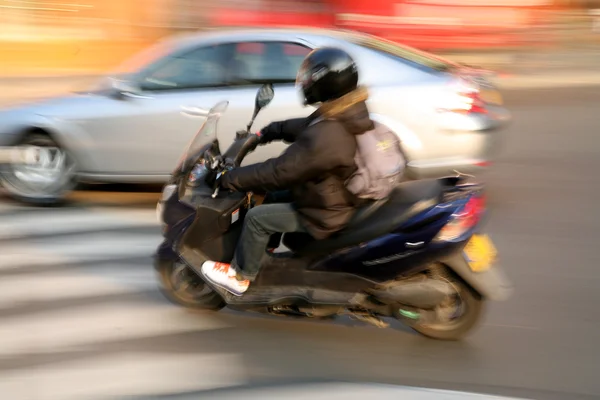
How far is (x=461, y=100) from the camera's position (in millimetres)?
6766

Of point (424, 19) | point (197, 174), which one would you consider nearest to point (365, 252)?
point (197, 174)

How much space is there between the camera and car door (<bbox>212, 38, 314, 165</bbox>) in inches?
273

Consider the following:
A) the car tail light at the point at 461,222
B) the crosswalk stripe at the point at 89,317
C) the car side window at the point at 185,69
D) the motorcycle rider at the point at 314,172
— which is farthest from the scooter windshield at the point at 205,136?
the car side window at the point at 185,69

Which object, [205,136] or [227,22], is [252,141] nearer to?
[205,136]

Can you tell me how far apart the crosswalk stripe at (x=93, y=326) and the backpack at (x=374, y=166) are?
1280 millimetres

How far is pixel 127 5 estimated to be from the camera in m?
20.8

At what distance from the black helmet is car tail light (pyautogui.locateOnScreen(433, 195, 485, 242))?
0.87 m

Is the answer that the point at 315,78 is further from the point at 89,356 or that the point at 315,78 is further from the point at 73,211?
the point at 73,211

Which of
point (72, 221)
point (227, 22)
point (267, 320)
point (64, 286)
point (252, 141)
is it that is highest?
point (252, 141)

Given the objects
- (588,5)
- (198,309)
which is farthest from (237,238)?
(588,5)

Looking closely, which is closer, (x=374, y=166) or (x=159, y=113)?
(x=374, y=166)

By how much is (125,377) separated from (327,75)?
6.15ft

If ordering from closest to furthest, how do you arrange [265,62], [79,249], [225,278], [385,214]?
[385,214] → [225,278] → [79,249] → [265,62]

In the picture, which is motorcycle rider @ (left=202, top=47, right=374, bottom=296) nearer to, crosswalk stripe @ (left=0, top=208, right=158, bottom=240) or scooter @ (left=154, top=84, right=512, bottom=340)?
scooter @ (left=154, top=84, right=512, bottom=340)
